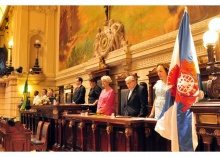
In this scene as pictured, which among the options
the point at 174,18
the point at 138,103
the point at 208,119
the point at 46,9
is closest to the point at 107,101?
the point at 138,103

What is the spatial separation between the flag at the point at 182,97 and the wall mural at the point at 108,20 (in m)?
1.92

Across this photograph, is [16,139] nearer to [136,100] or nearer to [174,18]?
[136,100]

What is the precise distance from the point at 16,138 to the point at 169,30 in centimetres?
380

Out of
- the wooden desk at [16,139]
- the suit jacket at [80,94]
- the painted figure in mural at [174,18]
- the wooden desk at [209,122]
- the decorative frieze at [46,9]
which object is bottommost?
the wooden desk at [16,139]

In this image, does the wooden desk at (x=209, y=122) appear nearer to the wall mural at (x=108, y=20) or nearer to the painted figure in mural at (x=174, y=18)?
the wall mural at (x=108, y=20)

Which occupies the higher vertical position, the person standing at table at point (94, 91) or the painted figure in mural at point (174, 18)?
the painted figure in mural at point (174, 18)

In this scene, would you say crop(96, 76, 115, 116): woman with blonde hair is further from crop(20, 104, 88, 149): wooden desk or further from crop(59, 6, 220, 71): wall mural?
crop(59, 6, 220, 71): wall mural

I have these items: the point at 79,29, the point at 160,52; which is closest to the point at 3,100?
the point at 79,29

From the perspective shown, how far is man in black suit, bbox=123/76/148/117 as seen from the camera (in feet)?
15.9

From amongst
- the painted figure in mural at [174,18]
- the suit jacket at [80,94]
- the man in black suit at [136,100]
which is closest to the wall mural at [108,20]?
the painted figure in mural at [174,18]

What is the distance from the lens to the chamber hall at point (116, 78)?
10.9 feet

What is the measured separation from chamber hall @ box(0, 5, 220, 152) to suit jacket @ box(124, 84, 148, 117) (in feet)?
0.05

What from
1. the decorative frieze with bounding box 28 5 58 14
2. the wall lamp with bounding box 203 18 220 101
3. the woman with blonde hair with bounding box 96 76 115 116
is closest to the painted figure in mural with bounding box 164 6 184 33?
the woman with blonde hair with bounding box 96 76 115 116
